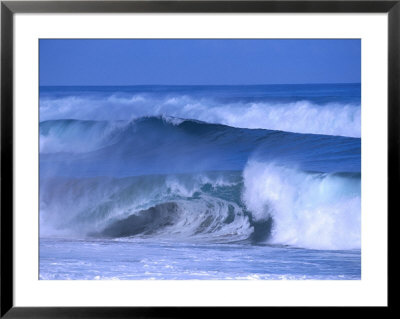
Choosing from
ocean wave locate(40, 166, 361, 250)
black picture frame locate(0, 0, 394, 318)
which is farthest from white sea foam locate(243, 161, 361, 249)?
black picture frame locate(0, 0, 394, 318)

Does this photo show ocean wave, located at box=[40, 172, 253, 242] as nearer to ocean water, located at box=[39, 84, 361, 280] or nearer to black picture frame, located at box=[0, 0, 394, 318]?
ocean water, located at box=[39, 84, 361, 280]

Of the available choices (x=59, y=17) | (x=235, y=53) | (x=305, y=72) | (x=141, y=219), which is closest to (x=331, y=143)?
(x=305, y=72)

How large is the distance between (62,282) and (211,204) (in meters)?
0.54

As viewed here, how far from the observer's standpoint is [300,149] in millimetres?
1774

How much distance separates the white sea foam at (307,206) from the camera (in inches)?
68.7

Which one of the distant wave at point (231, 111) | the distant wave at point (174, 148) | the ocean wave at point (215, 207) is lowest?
the ocean wave at point (215, 207)

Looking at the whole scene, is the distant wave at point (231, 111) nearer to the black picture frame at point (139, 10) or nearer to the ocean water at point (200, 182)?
the ocean water at point (200, 182)

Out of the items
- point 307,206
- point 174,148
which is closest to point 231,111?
point 174,148

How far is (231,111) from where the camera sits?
1.79 m

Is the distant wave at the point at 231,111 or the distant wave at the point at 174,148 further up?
the distant wave at the point at 231,111

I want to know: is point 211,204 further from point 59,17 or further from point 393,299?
point 59,17

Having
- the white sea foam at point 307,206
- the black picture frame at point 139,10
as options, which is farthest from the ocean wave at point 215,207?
the black picture frame at point 139,10

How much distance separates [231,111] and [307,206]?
0.40m

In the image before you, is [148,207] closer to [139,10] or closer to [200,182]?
[200,182]
